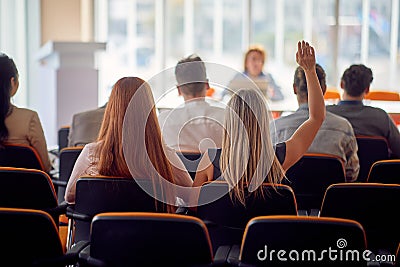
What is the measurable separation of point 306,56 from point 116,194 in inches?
40.4

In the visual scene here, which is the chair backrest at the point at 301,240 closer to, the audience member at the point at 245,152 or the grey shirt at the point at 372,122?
the audience member at the point at 245,152

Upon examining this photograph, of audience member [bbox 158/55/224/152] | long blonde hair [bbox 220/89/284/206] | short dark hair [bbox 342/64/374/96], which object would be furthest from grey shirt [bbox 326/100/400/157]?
long blonde hair [bbox 220/89/284/206]

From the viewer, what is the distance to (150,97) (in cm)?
276

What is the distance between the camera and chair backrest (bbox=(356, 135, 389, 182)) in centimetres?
387

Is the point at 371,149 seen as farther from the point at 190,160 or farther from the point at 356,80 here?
the point at 190,160

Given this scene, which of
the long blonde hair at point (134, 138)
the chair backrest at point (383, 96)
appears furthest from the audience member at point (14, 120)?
the chair backrest at point (383, 96)

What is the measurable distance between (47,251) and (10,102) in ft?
5.79

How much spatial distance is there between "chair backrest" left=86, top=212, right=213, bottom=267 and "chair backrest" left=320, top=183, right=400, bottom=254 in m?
0.73

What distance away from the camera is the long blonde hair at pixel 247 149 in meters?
2.54

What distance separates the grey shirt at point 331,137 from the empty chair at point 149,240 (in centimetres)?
159

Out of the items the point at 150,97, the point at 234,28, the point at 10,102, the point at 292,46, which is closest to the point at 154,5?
the point at 234,28

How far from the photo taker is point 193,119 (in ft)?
12.6

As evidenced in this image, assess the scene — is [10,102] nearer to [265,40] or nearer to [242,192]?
[242,192]

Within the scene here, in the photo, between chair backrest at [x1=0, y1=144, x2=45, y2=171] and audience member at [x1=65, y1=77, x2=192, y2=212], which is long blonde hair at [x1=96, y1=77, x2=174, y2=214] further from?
chair backrest at [x1=0, y1=144, x2=45, y2=171]
